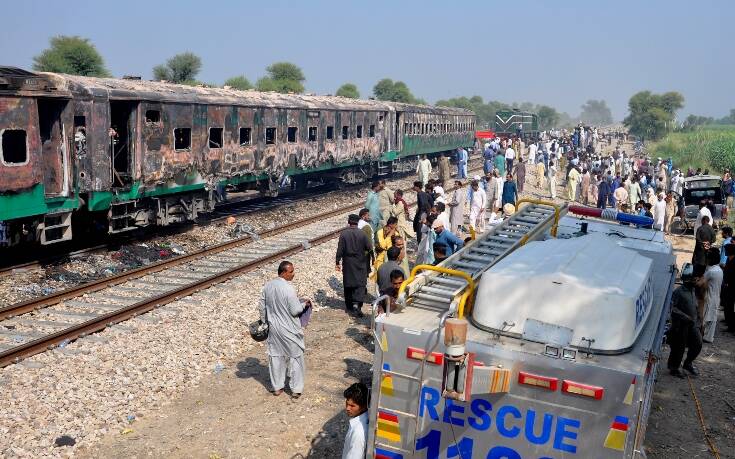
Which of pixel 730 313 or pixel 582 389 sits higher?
pixel 582 389

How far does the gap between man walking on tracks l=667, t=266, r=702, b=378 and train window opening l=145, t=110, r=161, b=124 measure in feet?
36.0

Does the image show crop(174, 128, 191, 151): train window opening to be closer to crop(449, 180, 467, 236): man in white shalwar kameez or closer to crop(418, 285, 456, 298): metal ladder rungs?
crop(449, 180, 467, 236): man in white shalwar kameez

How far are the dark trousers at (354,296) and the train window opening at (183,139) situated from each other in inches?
285

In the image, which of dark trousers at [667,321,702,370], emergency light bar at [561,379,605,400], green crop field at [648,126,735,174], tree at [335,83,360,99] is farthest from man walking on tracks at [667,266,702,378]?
tree at [335,83,360,99]

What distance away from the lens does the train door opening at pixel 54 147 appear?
12273 mm

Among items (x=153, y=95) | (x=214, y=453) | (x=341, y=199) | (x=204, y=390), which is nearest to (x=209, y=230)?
(x=153, y=95)

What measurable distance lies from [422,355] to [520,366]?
66 centimetres

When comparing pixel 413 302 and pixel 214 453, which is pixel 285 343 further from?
pixel 413 302

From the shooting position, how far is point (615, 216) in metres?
9.24

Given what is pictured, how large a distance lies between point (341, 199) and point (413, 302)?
18.0 metres

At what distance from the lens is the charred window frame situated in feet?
66.4

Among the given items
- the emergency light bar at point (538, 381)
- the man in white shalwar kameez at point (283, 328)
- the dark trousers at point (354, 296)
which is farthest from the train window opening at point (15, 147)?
the emergency light bar at point (538, 381)

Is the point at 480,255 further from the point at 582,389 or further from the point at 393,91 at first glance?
the point at 393,91

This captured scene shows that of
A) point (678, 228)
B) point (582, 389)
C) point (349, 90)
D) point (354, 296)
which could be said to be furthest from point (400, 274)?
point (349, 90)
